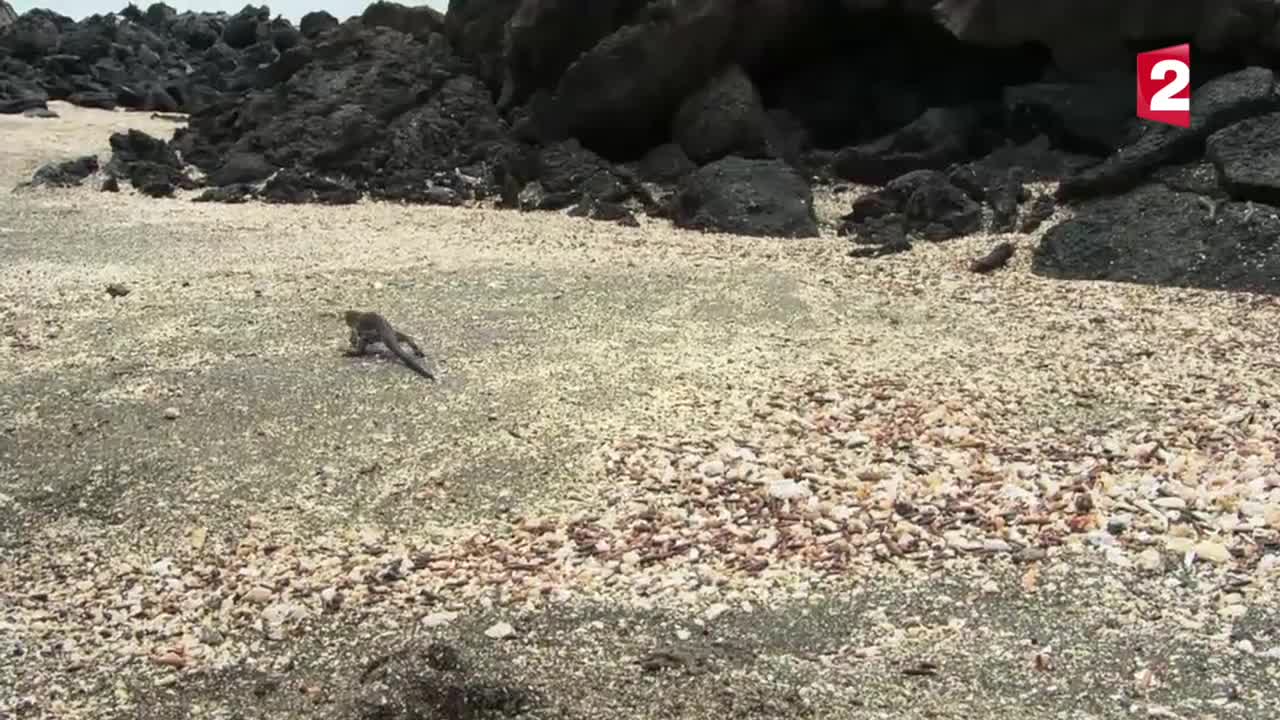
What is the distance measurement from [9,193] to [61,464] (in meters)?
8.35

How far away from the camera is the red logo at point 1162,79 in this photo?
10.4m

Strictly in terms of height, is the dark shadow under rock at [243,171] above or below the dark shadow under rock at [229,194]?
above

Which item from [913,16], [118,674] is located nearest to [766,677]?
[118,674]

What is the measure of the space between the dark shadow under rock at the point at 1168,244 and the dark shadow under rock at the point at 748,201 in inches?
82.4

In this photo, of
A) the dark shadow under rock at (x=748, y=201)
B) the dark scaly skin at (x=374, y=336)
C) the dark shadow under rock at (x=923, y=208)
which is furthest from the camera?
the dark shadow under rock at (x=748, y=201)

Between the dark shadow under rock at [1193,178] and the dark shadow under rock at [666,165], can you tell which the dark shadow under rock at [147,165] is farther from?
the dark shadow under rock at [1193,178]

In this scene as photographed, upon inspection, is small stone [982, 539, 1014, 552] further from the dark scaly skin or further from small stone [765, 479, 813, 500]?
the dark scaly skin

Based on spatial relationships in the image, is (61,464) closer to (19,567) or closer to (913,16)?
(19,567)

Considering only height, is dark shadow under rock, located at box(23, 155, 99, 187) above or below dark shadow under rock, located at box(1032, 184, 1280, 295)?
above

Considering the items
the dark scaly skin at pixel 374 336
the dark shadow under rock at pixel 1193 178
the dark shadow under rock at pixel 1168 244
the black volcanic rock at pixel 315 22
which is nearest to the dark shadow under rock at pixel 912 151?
the dark shadow under rock at pixel 1193 178

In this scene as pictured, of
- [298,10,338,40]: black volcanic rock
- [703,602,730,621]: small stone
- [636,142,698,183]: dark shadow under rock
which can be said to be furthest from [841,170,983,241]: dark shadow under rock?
[298,10,338,40]: black volcanic rock

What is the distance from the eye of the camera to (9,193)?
12375 millimetres

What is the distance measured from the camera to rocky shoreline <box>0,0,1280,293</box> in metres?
8.55

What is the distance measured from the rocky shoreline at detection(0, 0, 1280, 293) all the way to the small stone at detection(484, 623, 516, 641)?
17.6 ft
